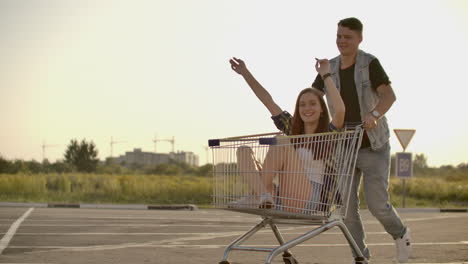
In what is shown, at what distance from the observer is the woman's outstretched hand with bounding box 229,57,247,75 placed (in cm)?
690

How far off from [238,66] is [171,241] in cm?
400

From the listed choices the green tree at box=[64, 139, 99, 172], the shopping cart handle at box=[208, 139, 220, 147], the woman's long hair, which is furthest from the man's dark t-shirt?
the green tree at box=[64, 139, 99, 172]

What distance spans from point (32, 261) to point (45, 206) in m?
12.9

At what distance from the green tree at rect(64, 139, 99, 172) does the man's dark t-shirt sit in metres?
67.4

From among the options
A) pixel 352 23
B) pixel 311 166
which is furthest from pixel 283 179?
pixel 352 23

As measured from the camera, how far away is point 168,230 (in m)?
12.2

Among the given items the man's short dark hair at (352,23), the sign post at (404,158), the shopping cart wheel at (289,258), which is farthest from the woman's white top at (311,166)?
the sign post at (404,158)

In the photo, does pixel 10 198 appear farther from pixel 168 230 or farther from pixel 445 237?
pixel 445 237

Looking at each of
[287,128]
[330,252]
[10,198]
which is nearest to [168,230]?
[330,252]

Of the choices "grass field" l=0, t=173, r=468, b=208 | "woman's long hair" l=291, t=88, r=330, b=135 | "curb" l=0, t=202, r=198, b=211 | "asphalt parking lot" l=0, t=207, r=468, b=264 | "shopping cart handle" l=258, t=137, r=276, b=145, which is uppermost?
"woman's long hair" l=291, t=88, r=330, b=135

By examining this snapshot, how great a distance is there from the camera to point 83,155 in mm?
74125

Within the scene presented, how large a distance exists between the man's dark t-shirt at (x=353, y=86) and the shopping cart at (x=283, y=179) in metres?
0.88

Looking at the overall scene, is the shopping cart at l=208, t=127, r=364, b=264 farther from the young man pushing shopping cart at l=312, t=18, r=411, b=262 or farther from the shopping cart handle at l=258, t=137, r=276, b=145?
the young man pushing shopping cart at l=312, t=18, r=411, b=262

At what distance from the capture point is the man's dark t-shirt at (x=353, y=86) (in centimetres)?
682
